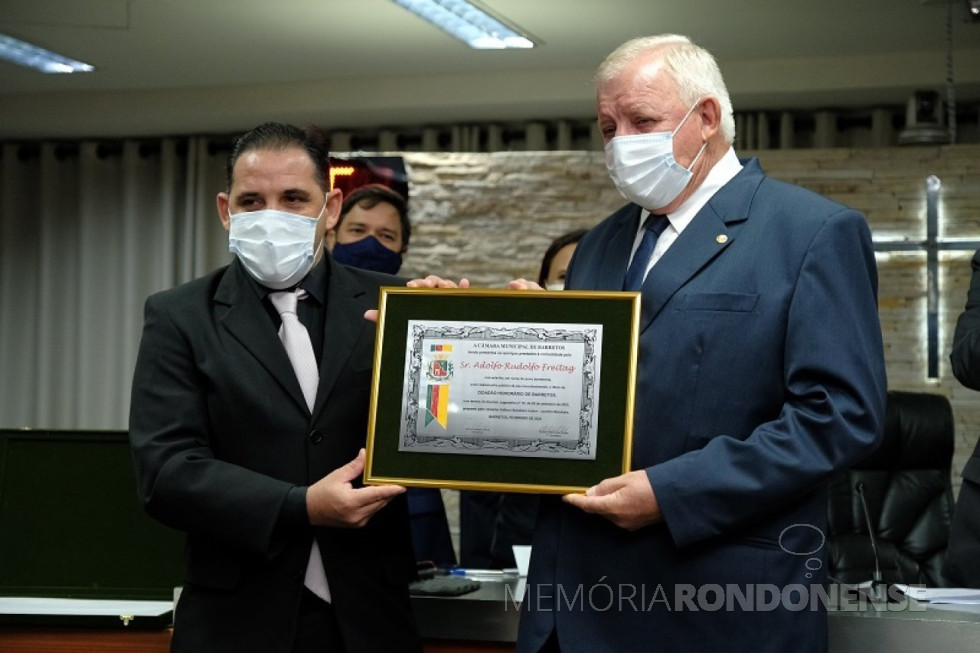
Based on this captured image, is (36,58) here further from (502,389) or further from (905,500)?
(502,389)

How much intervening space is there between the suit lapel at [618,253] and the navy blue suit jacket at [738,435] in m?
0.11

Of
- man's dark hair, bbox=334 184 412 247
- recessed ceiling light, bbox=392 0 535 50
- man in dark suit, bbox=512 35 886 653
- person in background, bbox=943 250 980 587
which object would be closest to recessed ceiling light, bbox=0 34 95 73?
recessed ceiling light, bbox=392 0 535 50

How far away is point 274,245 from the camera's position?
2014 mm

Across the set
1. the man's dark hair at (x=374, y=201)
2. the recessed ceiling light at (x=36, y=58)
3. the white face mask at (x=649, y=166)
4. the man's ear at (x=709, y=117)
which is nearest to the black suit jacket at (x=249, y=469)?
the white face mask at (x=649, y=166)

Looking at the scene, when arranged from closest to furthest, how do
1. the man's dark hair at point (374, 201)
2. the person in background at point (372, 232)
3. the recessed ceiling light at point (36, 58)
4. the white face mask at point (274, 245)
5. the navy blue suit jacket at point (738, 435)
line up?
the navy blue suit jacket at point (738, 435), the white face mask at point (274, 245), the person in background at point (372, 232), the man's dark hair at point (374, 201), the recessed ceiling light at point (36, 58)

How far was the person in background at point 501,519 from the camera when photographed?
3.37 metres

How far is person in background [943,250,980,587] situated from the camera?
276cm

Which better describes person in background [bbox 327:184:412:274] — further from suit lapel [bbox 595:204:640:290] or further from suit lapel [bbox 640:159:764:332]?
suit lapel [bbox 640:159:764:332]

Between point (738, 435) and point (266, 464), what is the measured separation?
0.71 m

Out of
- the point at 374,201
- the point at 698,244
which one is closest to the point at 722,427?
the point at 698,244

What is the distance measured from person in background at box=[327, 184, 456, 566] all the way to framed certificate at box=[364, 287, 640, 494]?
1.53 m

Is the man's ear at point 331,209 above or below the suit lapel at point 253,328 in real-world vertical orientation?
above

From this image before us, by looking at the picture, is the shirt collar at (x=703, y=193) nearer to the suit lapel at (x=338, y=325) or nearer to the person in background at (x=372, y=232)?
the suit lapel at (x=338, y=325)

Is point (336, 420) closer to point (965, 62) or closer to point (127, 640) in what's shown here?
point (127, 640)
